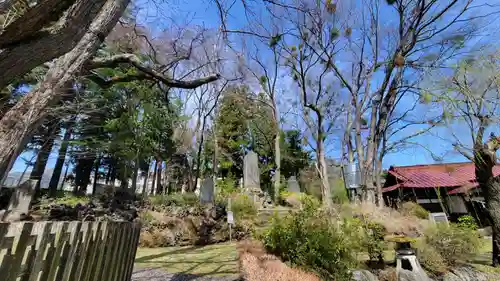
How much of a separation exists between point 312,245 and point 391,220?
632 cm

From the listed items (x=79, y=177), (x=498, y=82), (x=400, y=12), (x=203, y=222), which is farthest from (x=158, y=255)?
(x=79, y=177)

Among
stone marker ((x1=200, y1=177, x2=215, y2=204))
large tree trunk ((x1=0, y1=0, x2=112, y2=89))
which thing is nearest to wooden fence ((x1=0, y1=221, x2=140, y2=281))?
large tree trunk ((x1=0, y1=0, x2=112, y2=89))

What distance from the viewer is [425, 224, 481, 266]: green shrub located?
6.86 meters

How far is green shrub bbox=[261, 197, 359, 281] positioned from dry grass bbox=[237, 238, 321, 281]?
30 cm

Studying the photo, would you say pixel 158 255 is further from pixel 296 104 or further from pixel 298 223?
pixel 296 104

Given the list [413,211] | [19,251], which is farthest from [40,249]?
[413,211]

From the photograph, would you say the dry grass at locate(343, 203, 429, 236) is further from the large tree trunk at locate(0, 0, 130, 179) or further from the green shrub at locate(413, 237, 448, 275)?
the large tree trunk at locate(0, 0, 130, 179)

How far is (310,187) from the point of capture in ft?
63.9

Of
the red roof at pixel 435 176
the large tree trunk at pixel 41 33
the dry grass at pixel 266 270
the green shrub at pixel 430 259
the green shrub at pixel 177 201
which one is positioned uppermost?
the red roof at pixel 435 176

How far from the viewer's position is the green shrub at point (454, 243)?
6855 mm

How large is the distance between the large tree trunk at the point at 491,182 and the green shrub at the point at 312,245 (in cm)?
480

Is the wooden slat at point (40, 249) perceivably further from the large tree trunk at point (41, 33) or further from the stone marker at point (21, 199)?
the stone marker at point (21, 199)

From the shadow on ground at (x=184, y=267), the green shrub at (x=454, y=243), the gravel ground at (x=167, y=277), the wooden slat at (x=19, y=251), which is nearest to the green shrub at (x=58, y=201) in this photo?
the shadow on ground at (x=184, y=267)

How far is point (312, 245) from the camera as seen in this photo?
15.3ft
